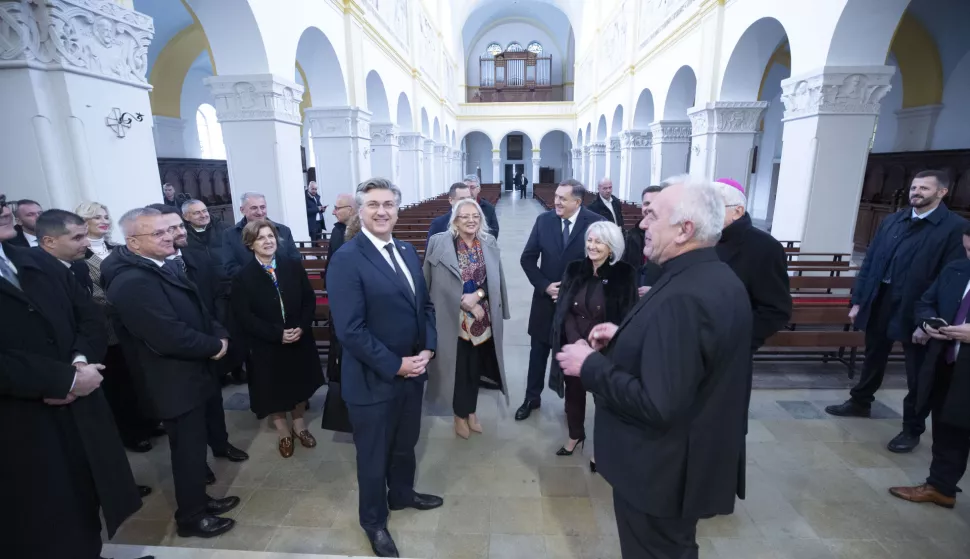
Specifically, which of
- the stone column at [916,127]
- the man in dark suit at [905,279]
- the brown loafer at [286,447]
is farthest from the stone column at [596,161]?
the brown loafer at [286,447]

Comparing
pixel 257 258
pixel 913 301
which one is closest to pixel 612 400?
pixel 257 258

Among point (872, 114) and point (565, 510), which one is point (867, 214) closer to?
point (872, 114)

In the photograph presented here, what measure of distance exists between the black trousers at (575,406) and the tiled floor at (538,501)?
7.0 inches

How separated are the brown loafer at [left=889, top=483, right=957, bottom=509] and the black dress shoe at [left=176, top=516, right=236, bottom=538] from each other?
12.6 feet

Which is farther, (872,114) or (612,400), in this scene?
(872,114)

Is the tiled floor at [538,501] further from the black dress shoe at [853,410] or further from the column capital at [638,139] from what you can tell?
the column capital at [638,139]

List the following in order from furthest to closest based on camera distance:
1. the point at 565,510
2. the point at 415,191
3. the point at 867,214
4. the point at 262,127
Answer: the point at 415,191 < the point at 867,214 < the point at 262,127 < the point at 565,510

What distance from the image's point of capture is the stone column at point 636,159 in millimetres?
14398

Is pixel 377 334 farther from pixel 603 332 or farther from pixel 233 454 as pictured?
pixel 233 454

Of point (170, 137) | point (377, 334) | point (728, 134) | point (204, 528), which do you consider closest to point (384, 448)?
point (377, 334)

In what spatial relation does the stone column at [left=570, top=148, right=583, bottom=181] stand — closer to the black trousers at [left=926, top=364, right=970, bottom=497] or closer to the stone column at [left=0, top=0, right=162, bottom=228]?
the stone column at [left=0, top=0, right=162, bottom=228]

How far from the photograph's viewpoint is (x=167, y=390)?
7.52ft

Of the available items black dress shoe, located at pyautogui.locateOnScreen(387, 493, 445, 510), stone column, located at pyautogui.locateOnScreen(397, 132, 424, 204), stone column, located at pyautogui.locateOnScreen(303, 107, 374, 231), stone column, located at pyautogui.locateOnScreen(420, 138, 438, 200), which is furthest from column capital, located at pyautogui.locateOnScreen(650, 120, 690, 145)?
black dress shoe, located at pyautogui.locateOnScreen(387, 493, 445, 510)

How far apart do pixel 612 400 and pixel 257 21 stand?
647 centimetres
